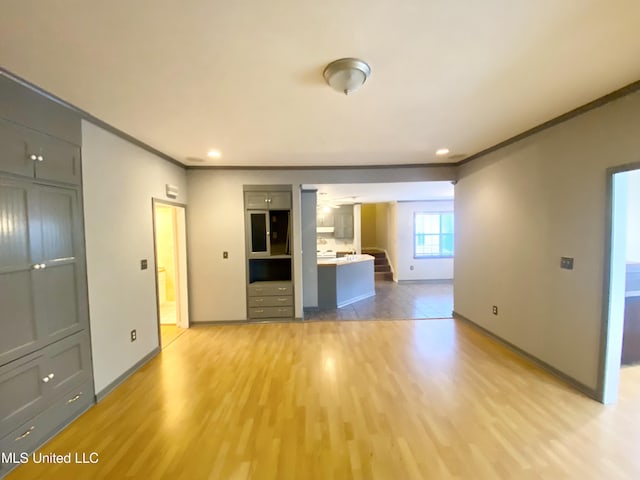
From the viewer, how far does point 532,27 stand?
55.1 inches

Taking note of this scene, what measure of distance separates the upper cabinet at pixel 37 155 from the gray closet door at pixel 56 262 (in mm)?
117

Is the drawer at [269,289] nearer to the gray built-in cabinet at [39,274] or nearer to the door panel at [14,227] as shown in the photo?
the gray built-in cabinet at [39,274]

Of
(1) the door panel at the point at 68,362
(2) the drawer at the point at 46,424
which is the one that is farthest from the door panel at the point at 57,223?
(2) the drawer at the point at 46,424

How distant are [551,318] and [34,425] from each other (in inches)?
170

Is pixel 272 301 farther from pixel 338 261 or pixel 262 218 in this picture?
pixel 338 261

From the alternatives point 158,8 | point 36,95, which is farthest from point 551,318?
point 36,95

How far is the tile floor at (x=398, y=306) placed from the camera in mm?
4805

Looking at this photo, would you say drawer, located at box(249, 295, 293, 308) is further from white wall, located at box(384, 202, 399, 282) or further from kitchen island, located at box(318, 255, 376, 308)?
white wall, located at box(384, 202, 399, 282)

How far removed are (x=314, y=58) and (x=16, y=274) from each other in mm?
2283

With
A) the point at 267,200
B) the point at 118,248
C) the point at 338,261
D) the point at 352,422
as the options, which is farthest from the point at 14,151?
the point at 338,261

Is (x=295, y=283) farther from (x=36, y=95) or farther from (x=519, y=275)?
(x=36, y=95)

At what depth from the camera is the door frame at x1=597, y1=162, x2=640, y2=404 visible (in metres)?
2.21

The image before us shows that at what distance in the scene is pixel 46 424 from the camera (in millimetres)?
1959

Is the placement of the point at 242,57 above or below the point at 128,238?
above
